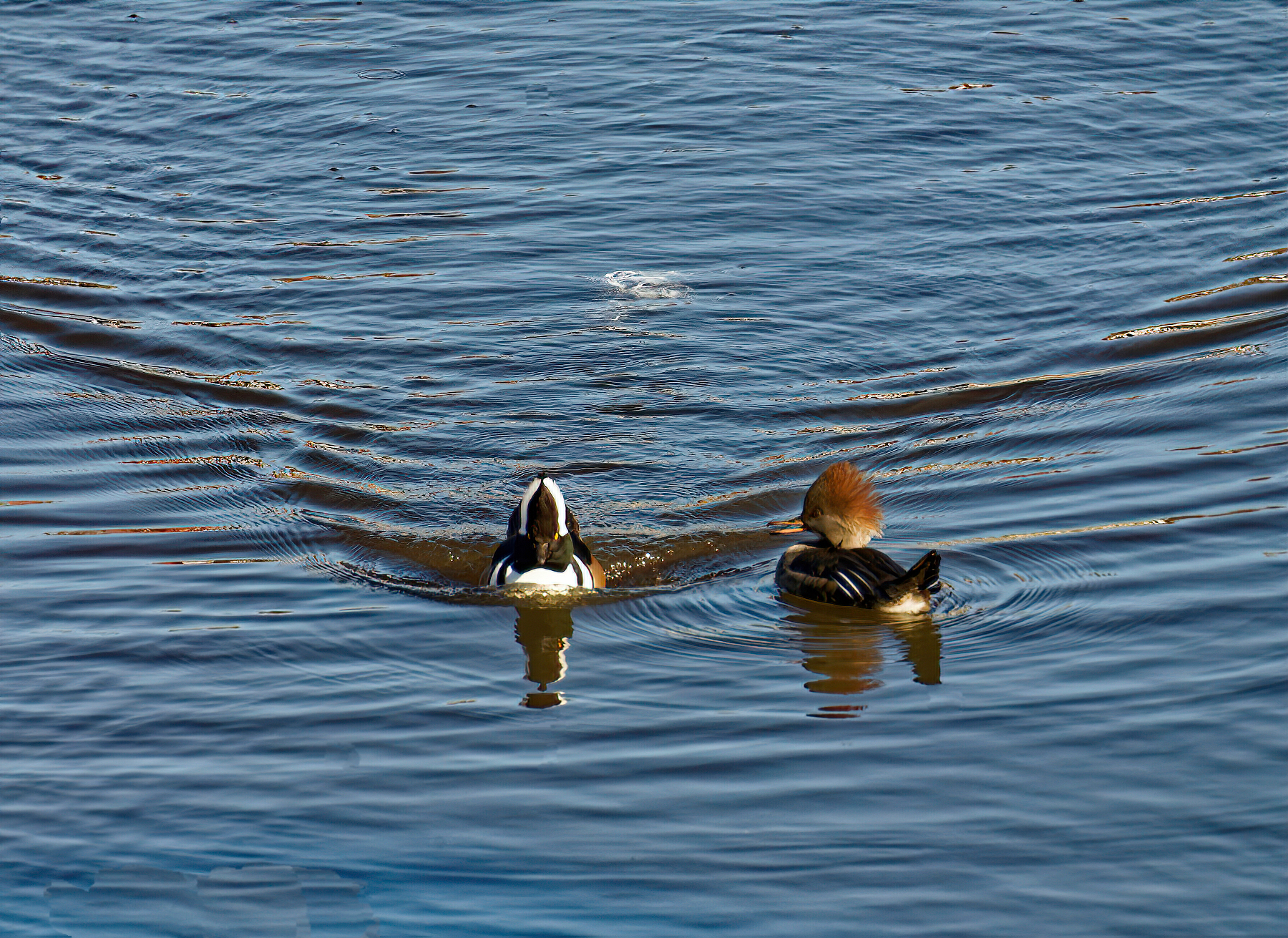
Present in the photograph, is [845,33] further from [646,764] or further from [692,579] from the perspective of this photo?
[646,764]

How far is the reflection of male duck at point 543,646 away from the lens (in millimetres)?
7230

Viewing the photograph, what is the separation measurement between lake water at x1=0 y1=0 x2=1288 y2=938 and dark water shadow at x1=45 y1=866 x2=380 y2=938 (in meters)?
0.02

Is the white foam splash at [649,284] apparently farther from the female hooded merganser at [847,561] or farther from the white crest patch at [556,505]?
the white crest patch at [556,505]

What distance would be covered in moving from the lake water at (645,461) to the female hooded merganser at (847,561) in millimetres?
149

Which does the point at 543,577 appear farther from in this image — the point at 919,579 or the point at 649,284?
the point at 649,284

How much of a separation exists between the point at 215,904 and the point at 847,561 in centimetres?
372

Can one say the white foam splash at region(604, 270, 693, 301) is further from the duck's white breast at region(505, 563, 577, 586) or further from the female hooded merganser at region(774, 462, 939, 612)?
the duck's white breast at region(505, 563, 577, 586)

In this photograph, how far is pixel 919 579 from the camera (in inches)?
301

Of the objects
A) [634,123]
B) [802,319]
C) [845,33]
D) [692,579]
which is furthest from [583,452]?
[845,33]

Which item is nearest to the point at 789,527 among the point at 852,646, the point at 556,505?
the point at 852,646

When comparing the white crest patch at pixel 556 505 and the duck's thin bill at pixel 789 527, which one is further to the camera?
the duck's thin bill at pixel 789 527

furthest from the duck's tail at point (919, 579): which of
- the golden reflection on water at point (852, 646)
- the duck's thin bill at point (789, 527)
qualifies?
the duck's thin bill at point (789, 527)

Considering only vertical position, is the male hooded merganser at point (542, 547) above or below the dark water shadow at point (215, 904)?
above

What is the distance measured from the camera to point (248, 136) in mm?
16656
